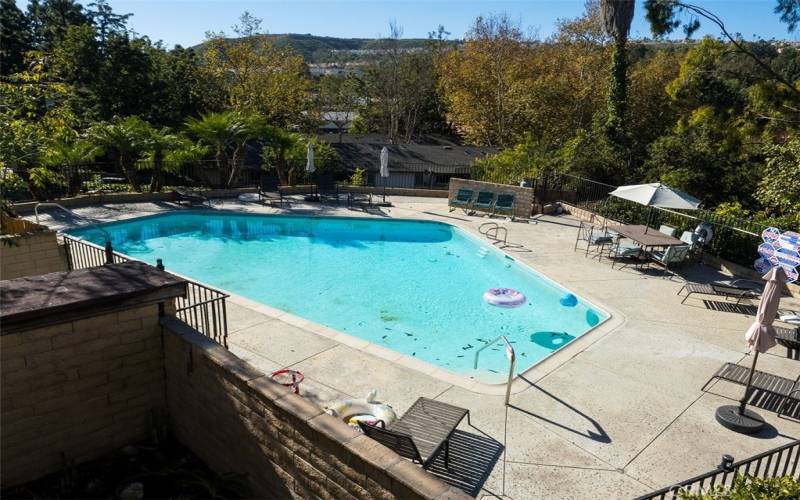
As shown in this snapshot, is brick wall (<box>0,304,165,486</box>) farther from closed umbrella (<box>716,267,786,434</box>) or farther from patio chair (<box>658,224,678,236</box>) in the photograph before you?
patio chair (<box>658,224,678,236</box>)

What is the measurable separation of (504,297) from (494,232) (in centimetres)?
554

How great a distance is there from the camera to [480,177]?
2370 cm

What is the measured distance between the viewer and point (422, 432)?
203 inches

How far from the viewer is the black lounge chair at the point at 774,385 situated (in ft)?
21.0

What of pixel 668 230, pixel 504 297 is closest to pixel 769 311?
pixel 504 297

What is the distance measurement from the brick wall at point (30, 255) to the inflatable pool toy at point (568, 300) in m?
10.3

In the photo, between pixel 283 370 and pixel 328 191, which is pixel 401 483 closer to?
pixel 283 370

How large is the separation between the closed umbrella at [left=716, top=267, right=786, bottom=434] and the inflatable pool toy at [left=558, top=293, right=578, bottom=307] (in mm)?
5025

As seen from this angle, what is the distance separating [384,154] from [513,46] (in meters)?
23.3

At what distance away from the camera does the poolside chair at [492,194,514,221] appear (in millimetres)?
18766

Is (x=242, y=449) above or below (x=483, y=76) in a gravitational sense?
below

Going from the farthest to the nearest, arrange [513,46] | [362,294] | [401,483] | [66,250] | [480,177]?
A: [513,46] → [480,177] → [362,294] → [66,250] → [401,483]

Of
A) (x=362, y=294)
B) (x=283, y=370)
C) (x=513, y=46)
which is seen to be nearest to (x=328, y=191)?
(x=362, y=294)

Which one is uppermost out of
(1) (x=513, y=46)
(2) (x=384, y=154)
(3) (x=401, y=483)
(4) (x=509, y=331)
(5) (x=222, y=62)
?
(1) (x=513, y=46)
